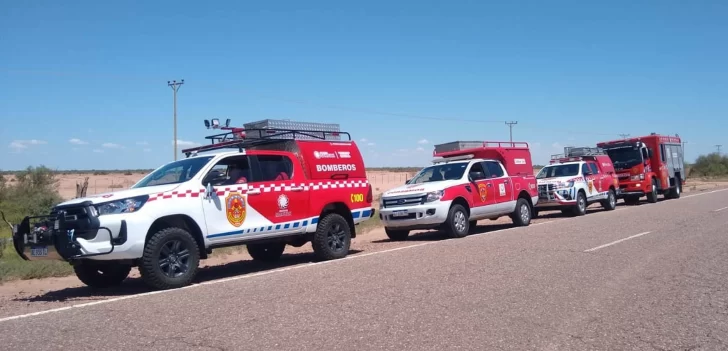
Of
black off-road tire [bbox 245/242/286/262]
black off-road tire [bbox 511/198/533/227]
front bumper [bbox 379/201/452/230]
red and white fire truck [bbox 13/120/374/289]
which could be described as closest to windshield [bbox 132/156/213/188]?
red and white fire truck [bbox 13/120/374/289]

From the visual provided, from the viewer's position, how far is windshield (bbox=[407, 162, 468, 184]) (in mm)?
16609

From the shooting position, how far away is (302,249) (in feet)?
51.0

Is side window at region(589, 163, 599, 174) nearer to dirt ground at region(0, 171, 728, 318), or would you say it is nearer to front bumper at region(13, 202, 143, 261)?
dirt ground at region(0, 171, 728, 318)

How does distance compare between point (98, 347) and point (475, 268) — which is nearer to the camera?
point (98, 347)

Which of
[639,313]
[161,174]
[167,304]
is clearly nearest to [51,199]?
[161,174]

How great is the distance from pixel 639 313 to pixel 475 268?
131 inches

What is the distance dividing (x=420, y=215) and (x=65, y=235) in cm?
841

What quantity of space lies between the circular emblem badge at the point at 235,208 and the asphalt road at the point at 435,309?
3.03 feet

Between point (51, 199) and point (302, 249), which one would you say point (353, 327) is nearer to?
point (302, 249)

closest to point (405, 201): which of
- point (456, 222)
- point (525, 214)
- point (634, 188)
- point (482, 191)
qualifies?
point (456, 222)

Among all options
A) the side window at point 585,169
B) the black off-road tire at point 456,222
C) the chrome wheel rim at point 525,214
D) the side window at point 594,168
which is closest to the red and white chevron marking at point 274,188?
the black off-road tire at point 456,222

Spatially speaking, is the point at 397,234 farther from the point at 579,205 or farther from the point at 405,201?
the point at 579,205

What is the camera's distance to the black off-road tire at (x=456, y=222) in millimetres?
15297

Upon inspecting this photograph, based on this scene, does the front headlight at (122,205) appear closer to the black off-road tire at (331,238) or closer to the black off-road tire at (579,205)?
the black off-road tire at (331,238)
